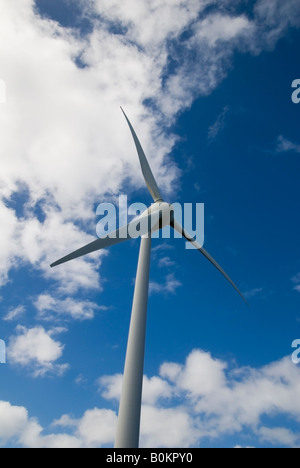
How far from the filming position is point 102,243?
19141 millimetres

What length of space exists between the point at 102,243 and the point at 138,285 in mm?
3285

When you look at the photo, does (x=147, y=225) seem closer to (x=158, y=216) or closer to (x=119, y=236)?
(x=158, y=216)

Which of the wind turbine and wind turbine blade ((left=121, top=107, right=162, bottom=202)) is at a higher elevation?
wind turbine blade ((left=121, top=107, right=162, bottom=202))

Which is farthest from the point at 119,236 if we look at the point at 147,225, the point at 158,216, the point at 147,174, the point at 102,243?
the point at 147,174

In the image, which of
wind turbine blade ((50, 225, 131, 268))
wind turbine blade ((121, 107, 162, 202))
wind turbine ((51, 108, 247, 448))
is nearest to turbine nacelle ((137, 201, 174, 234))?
wind turbine ((51, 108, 247, 448))

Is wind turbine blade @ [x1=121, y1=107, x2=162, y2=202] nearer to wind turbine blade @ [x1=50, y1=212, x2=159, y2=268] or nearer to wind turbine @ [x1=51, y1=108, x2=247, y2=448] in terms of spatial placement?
wind turbine @ [x1=51, y1=108, x2=247, y2=448]

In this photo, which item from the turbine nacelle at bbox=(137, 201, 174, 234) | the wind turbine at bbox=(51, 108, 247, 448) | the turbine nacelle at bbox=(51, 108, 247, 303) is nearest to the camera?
the wind turbine at bbox=(51, 108, 247, 448)

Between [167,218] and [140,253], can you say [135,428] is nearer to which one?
[140,253]

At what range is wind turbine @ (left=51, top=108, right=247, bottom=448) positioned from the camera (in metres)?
13.5

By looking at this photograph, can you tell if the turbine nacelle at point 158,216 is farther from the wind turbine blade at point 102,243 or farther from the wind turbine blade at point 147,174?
the wind turbine blade at point 147,174

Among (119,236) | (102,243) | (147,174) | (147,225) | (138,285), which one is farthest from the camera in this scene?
(147,174)
